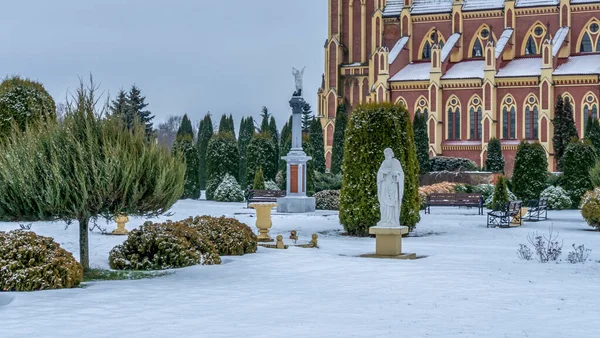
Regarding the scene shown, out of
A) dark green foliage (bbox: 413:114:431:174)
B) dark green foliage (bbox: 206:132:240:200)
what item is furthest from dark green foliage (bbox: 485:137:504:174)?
dark green foliage (bbox: 206:132:240:200)

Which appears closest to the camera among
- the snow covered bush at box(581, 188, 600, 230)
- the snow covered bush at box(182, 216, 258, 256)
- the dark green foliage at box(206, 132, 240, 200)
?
the snow covered bush at box(182, 216, 258, 256)

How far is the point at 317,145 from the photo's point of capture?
1976 inches

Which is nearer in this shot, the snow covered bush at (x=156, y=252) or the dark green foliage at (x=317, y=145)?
the snow covered bush at (x=156, y=252)

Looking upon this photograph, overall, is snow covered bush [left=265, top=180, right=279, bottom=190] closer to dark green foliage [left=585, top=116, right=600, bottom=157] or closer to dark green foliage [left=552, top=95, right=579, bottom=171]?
dark green foliage [left=585, top=116, right=600, bottom=157]

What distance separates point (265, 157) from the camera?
138ft

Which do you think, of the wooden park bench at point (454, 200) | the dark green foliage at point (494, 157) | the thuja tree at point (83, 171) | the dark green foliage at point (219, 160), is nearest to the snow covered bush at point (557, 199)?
the wooden park bench at point (454, 200)

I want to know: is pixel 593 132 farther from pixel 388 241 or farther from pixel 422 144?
pixel 388 241

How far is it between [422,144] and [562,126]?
8.26m

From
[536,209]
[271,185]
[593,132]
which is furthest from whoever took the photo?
[593,132]

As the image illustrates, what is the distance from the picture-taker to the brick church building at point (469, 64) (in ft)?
165

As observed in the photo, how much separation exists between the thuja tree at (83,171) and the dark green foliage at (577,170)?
2391 cm

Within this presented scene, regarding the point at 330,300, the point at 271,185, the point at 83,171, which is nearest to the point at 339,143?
the point at 271,185

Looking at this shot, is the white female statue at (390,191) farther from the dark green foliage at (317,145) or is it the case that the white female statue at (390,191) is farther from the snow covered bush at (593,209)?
the dark green foliage at (317,145)

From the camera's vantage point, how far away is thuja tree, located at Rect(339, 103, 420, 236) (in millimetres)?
20469
